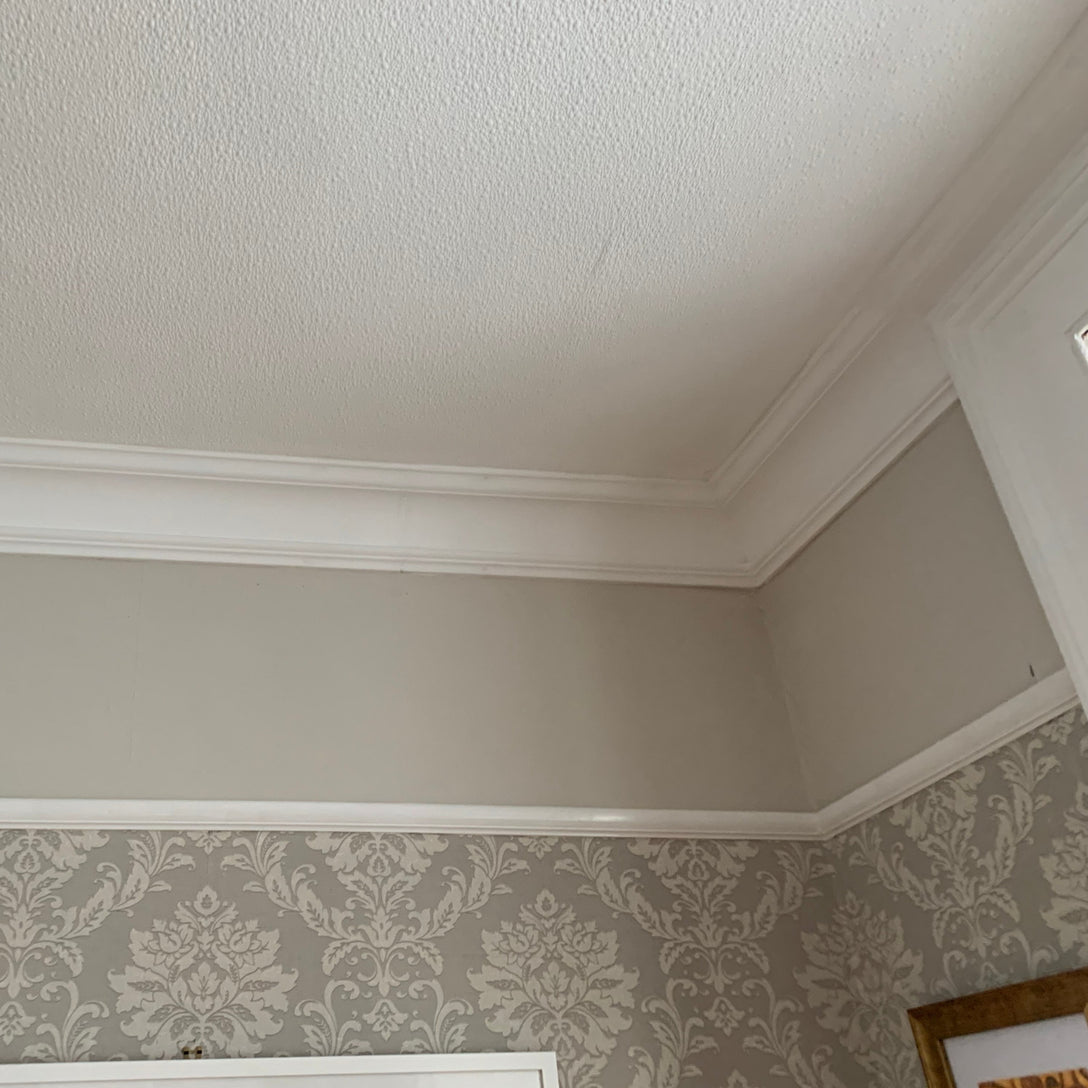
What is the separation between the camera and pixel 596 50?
1.25 m

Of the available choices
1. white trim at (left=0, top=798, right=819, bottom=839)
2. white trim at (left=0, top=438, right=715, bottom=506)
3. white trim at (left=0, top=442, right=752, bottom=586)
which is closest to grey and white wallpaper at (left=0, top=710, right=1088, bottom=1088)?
white trim at (left=0, top=798, right=819, bottom=839)

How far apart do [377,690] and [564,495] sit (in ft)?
1.67

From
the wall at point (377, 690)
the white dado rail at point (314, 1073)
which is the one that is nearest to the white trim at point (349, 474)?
the wall at point (377, 690)

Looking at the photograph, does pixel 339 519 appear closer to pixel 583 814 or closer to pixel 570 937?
pixel 583 814

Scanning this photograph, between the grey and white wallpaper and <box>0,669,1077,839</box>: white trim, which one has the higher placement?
<box>0,669,1077,839</box>: white trim

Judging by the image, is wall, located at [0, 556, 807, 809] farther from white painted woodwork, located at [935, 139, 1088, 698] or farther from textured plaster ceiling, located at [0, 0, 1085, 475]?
white painted woodwork, located at [935, 139, 1088, 698]

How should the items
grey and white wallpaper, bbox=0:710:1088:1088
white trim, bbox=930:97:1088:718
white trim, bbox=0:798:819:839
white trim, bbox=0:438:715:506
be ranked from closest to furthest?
white trim, bbox=930:97:1088:718
grey and white wallpaper, bbox=0:710:1088:1088
white trim, bbox=0:798:819:839
white trim, bbox=0:438:715:506

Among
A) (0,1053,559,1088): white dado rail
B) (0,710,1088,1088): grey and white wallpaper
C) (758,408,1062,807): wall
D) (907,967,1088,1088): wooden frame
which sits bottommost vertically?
(907,967,1088,1088): wooden frame

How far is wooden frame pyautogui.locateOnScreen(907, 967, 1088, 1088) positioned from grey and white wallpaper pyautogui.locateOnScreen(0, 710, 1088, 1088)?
1.5 inches

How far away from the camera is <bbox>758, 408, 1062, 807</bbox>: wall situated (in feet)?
5.06

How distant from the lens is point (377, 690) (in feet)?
6.11

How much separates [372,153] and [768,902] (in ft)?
4.38

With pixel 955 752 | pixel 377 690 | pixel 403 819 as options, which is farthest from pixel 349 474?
pixel 955 752

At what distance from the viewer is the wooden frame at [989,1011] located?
4.36 ft
